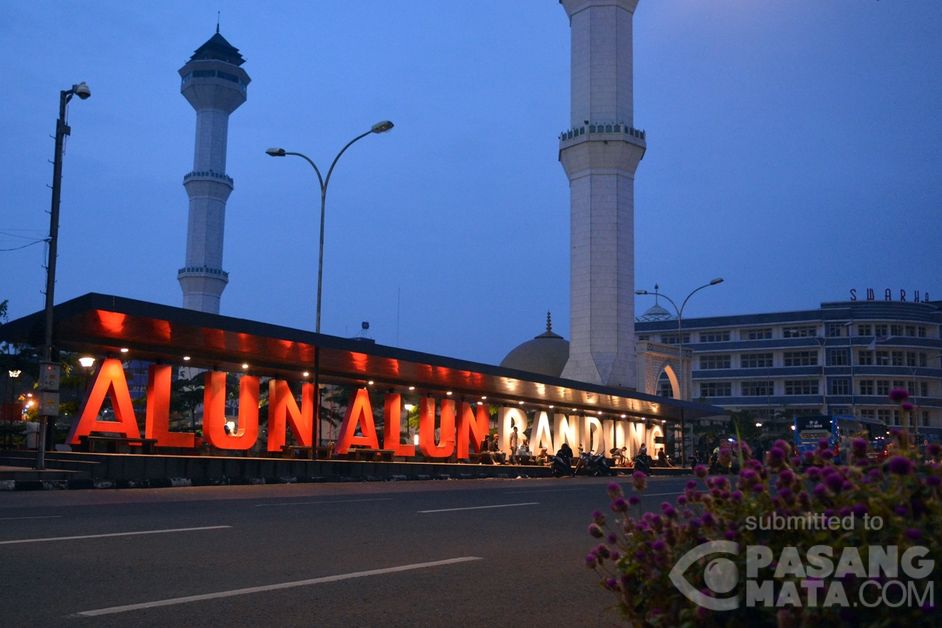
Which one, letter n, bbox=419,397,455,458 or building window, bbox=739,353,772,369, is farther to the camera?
building window, bbox=739,353,772,369

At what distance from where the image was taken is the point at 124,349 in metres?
27.2

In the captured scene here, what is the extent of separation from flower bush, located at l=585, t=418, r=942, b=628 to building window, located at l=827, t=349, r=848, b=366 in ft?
311

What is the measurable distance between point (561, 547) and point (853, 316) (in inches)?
3555

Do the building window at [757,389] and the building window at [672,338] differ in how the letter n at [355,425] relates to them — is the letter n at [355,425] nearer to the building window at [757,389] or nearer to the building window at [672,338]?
the building window at [757,389]

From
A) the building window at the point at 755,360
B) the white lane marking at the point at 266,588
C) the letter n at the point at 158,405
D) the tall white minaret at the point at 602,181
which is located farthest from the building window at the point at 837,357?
the white lane marking at the point at 266,588

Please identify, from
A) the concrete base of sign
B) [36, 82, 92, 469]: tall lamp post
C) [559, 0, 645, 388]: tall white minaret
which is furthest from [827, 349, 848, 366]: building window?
[36, 82, 92, 469]: tall lamp post

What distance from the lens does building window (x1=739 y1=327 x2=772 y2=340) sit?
97938 mm

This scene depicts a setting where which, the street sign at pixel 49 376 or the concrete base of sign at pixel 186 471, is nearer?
the concrete base of sign at pixel 186 471

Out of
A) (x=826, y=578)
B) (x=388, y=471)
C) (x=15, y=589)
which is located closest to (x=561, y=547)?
(x=15, y=589)

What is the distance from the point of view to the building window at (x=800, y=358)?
94.3 metres

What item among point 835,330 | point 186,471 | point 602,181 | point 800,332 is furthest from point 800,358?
point 186,471

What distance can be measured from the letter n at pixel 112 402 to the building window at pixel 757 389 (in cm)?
8145

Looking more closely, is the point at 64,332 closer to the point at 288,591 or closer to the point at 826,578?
the point at 288,591

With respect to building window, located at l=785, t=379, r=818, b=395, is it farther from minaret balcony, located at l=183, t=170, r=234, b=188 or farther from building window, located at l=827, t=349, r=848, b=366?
minaret balcony, located at l=183, t=170, r=234, b=188
